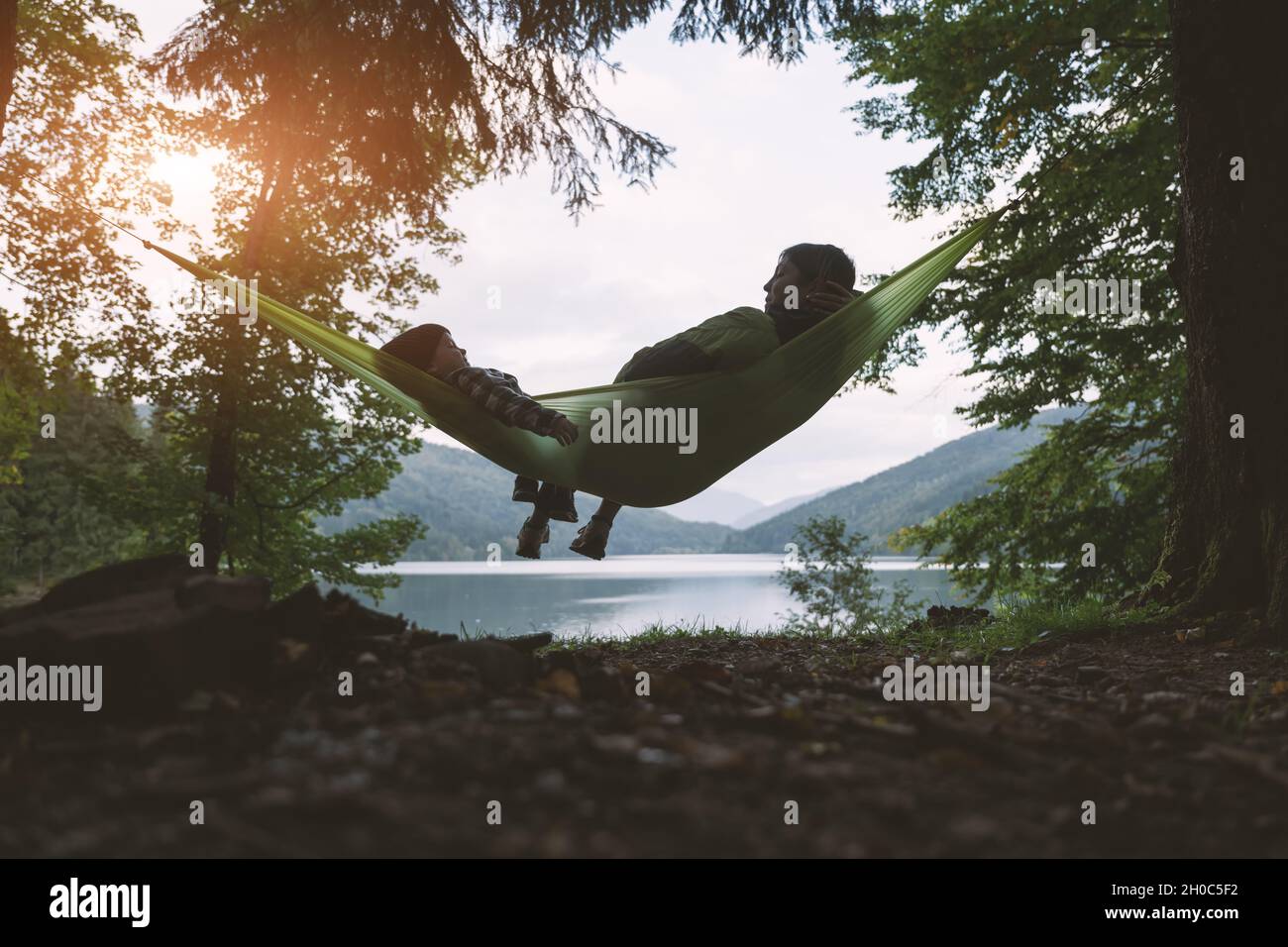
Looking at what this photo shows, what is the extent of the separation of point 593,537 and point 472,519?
11157cm

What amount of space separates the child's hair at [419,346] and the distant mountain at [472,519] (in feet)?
220

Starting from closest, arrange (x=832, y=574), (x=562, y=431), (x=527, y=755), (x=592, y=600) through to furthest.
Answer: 1. (x=527, y=755)
2. (x=562, y=431)
3. (x=832, y=574)
4. (x=592, y=600)

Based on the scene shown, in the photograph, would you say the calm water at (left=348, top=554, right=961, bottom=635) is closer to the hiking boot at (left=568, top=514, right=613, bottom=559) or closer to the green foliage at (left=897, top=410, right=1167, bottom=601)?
the green foliage at (left=897, top=410, right=1167, bottom=601)

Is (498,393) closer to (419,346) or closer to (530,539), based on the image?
(419,346)

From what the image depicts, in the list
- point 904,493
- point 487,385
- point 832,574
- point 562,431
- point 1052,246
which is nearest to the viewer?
point 562,431

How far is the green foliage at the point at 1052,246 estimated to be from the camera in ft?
13.4

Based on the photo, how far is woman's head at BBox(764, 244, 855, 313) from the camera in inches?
111

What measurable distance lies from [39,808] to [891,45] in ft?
18.2

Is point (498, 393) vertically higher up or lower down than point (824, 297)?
lower down


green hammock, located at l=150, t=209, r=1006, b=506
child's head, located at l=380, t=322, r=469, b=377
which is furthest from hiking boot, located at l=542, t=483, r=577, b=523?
child's head, located at l=380, t=322, r=469, b=377

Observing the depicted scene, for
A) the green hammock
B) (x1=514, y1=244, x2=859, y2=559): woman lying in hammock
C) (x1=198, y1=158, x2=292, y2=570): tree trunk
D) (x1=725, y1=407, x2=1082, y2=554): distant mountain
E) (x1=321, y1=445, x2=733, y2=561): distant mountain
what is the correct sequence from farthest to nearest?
1. (x1=725, y1=407, x2=1082, y2=554): distant mountain
2. (x1=321, y1=445, x2=733, y2=561): distant mountain
3. (x1=198, y1=158, x2=292, y2=570): tree trunk
4. (x1=514, y1=244, x2=859, y2=559): woman lying in hammock
5. the green hammock

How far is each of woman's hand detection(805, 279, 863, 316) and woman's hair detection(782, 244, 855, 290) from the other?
3 centimetres

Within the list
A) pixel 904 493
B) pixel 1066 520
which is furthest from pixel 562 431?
pixel 904 493

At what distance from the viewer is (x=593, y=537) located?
2725 mm
